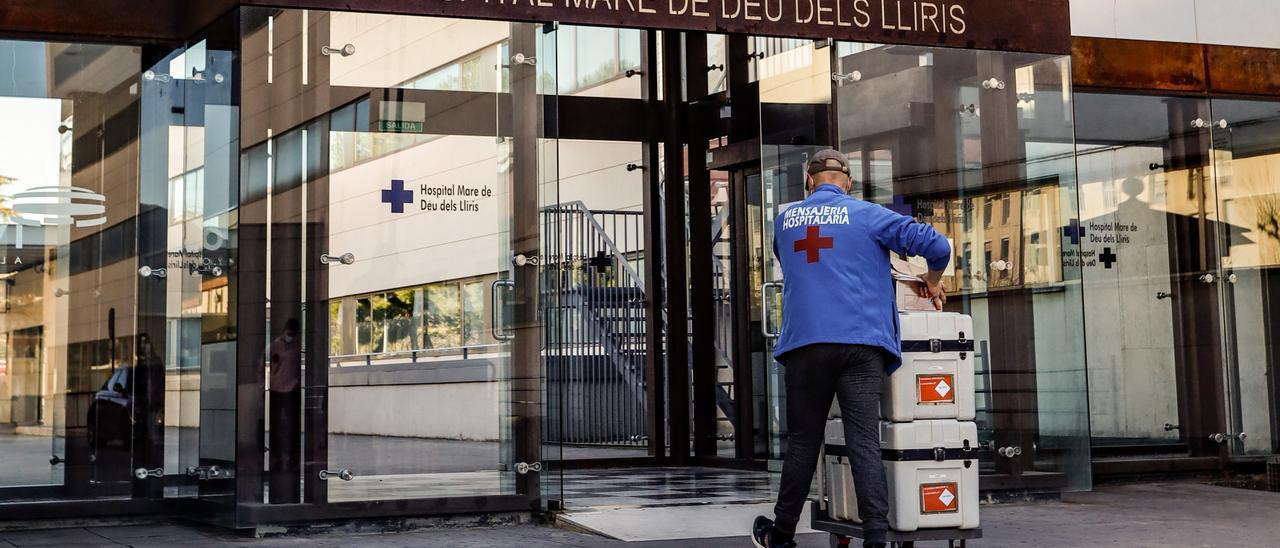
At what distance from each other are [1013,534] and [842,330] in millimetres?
1712

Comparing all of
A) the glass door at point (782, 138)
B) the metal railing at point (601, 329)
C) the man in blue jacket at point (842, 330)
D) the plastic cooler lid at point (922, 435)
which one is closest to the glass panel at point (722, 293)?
the glass door at point (782, 138)

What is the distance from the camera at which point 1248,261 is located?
9156 mm

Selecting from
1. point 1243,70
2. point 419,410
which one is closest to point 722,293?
point 1243,70

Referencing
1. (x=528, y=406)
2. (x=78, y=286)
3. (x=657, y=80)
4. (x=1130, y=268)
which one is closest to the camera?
(x=528, y=406)

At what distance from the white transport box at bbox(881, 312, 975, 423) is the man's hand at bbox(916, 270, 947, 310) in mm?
86

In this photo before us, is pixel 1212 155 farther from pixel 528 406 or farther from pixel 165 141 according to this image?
pixel 165 141

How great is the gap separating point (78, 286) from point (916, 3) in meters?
4.39

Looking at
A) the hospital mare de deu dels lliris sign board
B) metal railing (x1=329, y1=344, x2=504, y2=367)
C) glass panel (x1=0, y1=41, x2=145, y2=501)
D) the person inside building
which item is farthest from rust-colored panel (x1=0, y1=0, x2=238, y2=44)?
metal railing (x1=329, y1=344, x2=504, y2=367)

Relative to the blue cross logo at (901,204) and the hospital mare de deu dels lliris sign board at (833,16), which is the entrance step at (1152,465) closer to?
the blue cross logo at (901,204)

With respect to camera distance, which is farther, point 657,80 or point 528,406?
point 657,80

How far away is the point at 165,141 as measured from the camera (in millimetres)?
7129

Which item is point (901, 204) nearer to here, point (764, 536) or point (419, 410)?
point (419, 410)

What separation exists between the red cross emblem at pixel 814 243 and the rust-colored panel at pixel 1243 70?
499 centimetres

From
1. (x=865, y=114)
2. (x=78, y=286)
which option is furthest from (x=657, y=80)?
(x=78, y=286)
